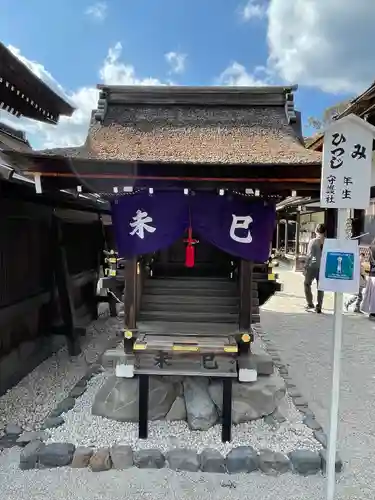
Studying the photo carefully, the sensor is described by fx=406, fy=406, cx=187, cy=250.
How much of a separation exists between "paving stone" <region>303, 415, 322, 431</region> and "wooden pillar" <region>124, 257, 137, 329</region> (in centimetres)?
213

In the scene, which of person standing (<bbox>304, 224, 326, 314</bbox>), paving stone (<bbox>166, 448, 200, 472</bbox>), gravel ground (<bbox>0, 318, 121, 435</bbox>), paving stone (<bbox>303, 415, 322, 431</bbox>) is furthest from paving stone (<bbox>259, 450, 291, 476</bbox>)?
person standing (<bbox>304, 224, 326, 314</bbox>)

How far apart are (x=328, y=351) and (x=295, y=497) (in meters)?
4.36

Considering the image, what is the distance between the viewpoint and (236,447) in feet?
12.5

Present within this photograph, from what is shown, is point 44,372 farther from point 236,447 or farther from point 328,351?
point 328,351

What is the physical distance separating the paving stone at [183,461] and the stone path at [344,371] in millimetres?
1224

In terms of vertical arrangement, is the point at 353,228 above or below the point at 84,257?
above

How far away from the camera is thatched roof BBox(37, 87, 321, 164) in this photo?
417cm

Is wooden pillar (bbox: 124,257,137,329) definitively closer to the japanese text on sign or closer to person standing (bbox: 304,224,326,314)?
the japanese text on sign

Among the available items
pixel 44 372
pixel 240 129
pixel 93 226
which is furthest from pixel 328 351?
pixel 93 226

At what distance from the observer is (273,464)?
3.55m

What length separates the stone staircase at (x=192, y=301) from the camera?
5227mm

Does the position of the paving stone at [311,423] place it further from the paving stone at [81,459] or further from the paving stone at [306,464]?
the paving stone at [81,459]

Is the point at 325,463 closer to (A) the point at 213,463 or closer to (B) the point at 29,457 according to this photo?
(A) the point at 213,463

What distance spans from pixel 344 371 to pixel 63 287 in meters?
4.59
